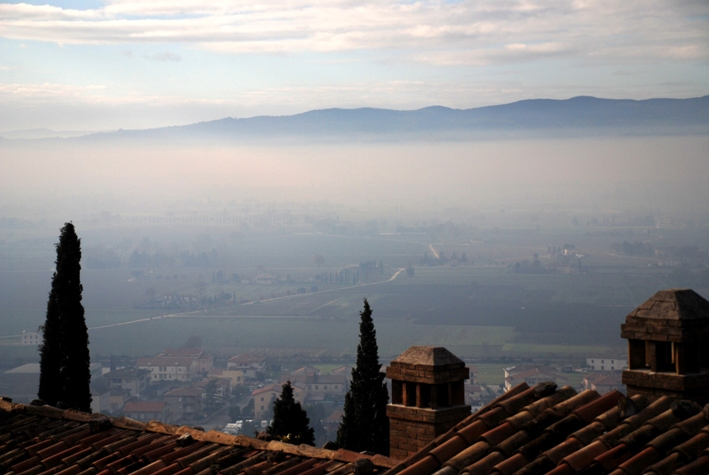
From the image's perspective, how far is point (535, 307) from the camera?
509 feet

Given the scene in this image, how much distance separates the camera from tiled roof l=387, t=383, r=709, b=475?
5480 millimetres

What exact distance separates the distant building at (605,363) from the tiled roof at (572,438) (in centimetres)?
8508

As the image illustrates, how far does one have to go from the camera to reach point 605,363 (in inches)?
3725

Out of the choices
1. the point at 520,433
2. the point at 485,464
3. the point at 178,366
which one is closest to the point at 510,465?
the point at 485,464

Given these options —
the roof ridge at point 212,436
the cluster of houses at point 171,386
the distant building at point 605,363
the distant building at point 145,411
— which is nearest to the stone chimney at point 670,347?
the roof ridge at point 212,436

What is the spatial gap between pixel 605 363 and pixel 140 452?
91.2m

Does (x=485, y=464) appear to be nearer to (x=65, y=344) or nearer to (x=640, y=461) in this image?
(x=640, y=461)

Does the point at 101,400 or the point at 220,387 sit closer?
the point at 101,400

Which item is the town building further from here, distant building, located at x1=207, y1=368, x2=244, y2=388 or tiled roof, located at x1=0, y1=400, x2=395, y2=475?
distant building, located at x1=207, y1=368, x2=244, y2=388

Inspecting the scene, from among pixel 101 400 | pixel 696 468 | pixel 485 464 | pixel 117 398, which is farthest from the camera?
pixel 117 398

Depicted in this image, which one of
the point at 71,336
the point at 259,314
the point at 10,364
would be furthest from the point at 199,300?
the point at 71,336

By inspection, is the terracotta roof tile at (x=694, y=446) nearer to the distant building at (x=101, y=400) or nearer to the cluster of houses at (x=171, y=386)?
the cluster of houses at (x=171, y=386)

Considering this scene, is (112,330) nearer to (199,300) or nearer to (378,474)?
(199,300)

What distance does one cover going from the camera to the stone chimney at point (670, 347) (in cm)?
644
